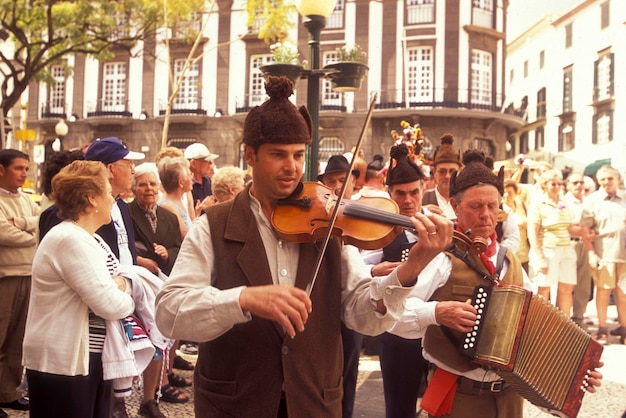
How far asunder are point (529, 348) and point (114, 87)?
32575 millimetres

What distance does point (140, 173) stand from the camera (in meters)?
5.36

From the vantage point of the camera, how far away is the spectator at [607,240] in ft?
28.0

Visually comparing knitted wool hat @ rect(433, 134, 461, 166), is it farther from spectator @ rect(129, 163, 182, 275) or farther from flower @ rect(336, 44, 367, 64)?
flower @ rect(336, 44, 367, 64)

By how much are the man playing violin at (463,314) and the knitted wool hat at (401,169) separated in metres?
1.04

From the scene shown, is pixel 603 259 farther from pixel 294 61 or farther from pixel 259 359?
pixel 259 359

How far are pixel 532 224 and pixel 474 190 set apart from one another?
5578 mm

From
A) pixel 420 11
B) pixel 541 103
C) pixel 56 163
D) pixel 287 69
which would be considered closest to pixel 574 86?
pixel 541 103

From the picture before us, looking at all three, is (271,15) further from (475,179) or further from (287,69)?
(475,179)

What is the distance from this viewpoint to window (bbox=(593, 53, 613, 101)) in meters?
31.0

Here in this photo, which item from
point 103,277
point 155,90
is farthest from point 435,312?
point 155,90

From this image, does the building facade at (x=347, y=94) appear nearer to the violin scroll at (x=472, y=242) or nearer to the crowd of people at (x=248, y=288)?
the crowd of people at (x=248, y=288)

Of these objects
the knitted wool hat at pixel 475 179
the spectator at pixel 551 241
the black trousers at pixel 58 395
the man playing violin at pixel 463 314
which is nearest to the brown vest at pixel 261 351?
the man playing violin at pixel 463 314

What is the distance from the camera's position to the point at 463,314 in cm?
293

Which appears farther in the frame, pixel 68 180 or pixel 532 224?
pixel 532 224
